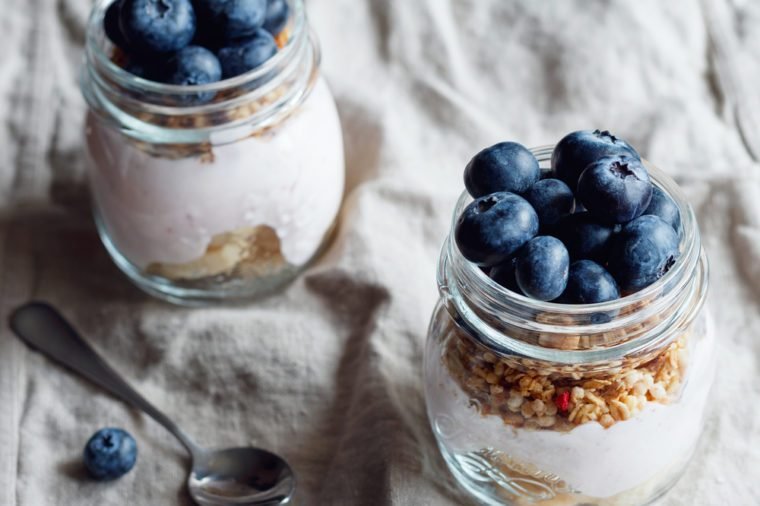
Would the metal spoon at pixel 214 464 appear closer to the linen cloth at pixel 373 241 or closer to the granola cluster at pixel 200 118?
the linen cloth at pixel 373 241

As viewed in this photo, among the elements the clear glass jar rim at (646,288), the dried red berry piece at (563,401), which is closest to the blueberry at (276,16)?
the clear glass jar rim at (646,288)

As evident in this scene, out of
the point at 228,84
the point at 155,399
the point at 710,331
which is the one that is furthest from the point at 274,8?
the point at 710,331

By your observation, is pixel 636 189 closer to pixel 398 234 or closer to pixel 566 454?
pixel 566 454

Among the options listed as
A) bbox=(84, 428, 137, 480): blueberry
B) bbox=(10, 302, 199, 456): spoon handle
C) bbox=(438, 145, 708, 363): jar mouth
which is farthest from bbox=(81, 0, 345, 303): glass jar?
bbox=(438, 145, 708, 363): jar mouth

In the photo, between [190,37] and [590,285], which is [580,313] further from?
[190,37]

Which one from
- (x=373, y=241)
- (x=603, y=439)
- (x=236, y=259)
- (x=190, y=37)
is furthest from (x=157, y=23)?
(x=603, y=439)

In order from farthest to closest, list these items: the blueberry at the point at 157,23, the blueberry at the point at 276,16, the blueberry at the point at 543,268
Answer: the blueberry at the point at 276,16 → the blueberry at the point at 157,23 → the blueberry at the point at 543,268
